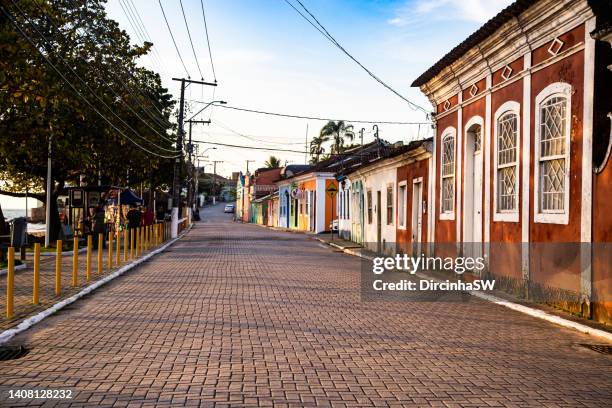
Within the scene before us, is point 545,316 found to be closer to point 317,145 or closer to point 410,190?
point 410,190

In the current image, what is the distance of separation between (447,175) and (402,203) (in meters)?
5.19

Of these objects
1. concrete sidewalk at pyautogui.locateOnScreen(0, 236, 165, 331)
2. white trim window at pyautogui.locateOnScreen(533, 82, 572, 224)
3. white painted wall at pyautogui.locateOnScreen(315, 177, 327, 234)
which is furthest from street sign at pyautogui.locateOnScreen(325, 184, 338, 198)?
white trim window at pyautogui.locateOnScreen(533, 82, 572, 224)

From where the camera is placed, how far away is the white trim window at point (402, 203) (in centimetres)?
2230

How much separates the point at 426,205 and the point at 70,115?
12369mm

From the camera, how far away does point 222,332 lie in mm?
8453

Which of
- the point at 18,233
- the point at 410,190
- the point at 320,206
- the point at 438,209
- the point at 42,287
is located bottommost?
the point at 42,287

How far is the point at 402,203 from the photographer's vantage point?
22828mm

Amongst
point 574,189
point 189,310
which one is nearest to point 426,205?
point 574,189

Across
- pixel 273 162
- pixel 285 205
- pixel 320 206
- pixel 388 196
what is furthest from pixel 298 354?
pixel 273 162

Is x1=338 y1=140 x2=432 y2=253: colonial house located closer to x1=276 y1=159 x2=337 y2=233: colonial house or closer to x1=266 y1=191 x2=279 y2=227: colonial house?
x1=276 y1=159 x2=337 y2=233: colonial house

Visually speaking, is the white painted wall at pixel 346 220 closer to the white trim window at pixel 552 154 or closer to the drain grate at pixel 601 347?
the white trim window at pixel 552 154

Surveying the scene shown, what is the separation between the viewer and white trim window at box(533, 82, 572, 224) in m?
10.8

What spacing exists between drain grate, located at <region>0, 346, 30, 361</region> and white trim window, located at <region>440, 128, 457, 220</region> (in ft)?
38.4

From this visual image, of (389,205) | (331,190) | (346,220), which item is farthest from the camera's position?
(346,220)
